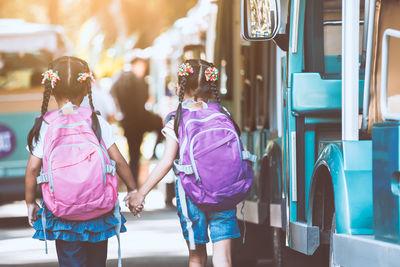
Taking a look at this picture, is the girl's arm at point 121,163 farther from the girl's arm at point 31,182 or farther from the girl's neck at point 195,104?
the girl's neck at point 195,104

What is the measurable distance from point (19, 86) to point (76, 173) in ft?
33.2

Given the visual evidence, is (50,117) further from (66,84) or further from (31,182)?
(31,182)

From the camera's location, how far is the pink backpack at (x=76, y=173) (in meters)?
5.63

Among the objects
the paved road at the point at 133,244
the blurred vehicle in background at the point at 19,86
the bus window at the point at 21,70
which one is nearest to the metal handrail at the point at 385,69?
the paved road at the point at 133,244

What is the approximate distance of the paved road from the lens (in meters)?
9.73

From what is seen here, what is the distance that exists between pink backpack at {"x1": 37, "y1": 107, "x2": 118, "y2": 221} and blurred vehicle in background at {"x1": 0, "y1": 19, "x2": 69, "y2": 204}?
8.54 meters

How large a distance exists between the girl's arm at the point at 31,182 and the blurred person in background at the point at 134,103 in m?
9.11

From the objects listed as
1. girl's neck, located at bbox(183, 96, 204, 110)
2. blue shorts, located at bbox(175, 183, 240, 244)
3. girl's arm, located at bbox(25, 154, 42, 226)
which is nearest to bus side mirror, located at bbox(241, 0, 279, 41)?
girl's neck, located at bbox(183, 96, 204, 110)

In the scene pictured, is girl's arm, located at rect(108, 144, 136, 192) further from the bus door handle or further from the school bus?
the bus door handle

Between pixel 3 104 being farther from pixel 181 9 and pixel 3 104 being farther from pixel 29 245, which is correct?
pixel 181 9

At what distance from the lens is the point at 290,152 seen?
6.88 metres

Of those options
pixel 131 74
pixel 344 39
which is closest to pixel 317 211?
pixel 344 39

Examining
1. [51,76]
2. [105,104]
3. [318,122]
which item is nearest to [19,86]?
[105,104]

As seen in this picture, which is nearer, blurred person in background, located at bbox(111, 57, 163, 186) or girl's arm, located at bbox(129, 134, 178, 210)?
girl's arm, located at bbox(129, 134, 178, 210)
